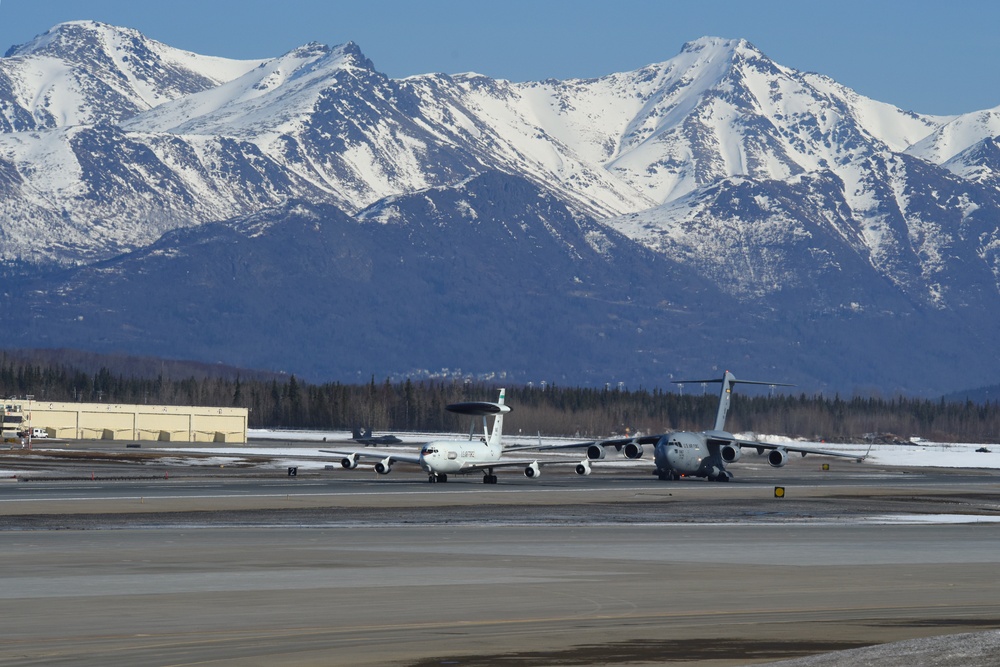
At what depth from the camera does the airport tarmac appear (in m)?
26.4

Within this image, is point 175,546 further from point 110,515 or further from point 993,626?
point 993,626

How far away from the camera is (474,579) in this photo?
36.7m

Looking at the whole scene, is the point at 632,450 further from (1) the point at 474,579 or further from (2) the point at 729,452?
(1) the point at 474,579

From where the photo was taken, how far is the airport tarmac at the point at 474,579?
2641cm

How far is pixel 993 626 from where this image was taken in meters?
28.6

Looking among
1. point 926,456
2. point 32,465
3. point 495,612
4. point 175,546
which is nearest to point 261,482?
point 32,465

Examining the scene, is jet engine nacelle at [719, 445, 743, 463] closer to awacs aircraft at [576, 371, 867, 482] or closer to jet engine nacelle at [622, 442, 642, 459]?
awacs aircraft at [576, 371, 867, 482]

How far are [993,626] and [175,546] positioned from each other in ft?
78.8

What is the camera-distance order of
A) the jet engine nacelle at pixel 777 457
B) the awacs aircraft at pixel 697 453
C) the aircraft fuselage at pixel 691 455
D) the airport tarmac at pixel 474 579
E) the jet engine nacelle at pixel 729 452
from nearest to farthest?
the airport tarmac at pixel 474 579 < the aircraft fuselage at pixel 691 455 < the awacs aircraft at pixel 697 453 < the jet engine nacelle at pixel 729 452 < the jet engine nacelle at pixel 777 457

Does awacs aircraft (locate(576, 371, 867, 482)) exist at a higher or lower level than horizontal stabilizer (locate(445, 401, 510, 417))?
lower

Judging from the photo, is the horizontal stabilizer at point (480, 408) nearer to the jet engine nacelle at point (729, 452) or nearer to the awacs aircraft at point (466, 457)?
the awacs aircraft at point (466, 457)

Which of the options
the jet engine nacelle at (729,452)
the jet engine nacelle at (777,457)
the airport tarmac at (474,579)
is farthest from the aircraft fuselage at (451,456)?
the jet engine nacelle at (777,457)

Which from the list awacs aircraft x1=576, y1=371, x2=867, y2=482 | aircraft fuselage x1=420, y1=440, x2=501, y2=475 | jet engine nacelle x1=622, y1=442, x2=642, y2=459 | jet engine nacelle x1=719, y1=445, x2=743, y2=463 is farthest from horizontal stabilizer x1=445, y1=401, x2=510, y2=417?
jet engine nacelle x1=719, y1=445, x2=743, y2=463

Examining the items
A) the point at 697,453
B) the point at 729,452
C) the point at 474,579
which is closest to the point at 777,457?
the point at 729,452
